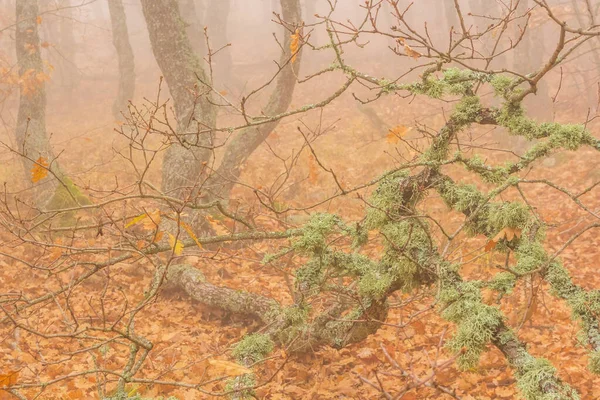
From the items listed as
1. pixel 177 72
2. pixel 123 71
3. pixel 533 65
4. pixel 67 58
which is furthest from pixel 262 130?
pixel 67 58

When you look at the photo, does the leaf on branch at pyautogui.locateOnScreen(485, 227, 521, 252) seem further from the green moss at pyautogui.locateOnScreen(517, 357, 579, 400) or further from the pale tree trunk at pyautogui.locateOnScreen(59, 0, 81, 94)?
the pale tree trunk at pyautogui.locateOnScreen(59, 0, 81, 94)

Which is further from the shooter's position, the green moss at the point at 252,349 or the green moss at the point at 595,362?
the green moss at the point at 252,349

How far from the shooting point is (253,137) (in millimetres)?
8695

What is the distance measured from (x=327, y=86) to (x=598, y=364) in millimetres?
16519

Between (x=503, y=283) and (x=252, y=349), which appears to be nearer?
(x=503, y=283)

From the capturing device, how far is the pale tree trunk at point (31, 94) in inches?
355

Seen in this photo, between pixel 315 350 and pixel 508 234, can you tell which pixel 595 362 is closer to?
pixel 508 234

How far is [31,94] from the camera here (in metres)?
9.28

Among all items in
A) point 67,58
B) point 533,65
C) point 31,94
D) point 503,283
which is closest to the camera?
point 503,283

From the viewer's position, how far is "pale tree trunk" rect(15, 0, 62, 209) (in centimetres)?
902

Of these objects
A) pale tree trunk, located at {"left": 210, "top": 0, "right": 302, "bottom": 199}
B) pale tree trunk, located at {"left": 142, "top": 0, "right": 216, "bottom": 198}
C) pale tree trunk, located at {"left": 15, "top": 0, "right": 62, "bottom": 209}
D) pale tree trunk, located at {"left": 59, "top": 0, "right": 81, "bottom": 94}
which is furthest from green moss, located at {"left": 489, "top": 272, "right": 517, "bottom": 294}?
pale tree trunk, located at {"left": 59, "top": 0, "right": 81, "bottom": 94}

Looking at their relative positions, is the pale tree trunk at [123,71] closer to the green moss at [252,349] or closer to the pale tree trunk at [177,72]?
the pale tree trunk at [177,72]

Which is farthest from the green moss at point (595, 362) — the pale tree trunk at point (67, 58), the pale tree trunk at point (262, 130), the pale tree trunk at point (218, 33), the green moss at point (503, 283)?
the pale tree trunk at point (67, 58)

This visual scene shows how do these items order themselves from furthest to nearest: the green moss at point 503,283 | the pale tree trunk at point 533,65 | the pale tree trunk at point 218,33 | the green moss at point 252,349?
the pale tree trunk at point 218,33, the pale tree trunk at point 533,65, the green moss at point 252,349, the green moss at point 503,283
